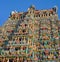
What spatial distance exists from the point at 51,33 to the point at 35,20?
485cm

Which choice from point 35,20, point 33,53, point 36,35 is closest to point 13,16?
point 35,20

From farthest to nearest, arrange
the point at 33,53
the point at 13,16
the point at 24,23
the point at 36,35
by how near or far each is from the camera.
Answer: the point at 13,16
the point at 24,23
the point at 36,35
the point at 33,53

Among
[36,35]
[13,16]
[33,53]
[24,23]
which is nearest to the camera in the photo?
[33,53]

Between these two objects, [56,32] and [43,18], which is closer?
[56,32]

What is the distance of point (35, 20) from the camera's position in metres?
44.2

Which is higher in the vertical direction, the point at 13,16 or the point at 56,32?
the point at 13,16

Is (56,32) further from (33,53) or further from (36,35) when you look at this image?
(33,53)

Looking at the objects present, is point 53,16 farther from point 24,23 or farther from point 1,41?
point 1,41

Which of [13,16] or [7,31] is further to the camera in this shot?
[13,16]

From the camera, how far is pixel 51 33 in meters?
40.1

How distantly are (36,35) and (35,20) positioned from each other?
4.75m

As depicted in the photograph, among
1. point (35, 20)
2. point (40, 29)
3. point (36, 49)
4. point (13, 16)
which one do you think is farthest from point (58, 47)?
point (13, 16)

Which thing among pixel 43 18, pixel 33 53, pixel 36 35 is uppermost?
pixel 43 18

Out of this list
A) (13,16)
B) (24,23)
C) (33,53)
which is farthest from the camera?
(13,16)
